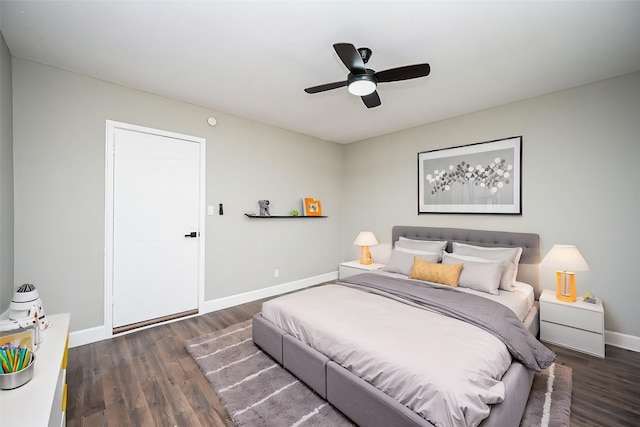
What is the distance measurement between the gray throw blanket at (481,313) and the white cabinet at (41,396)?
228 centimetres

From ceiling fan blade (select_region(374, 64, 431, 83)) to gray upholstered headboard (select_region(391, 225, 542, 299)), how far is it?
233 centimetres

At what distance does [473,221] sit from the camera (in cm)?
360

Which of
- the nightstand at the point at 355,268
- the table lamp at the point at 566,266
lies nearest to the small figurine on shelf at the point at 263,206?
the nightstand at the point at 355,268

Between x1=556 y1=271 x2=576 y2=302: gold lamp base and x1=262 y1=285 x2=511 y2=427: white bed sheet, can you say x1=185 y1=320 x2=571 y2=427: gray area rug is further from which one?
x1=556 y1=271 x2=576 y2=302: gold lamp base

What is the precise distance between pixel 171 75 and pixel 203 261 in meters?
2.11

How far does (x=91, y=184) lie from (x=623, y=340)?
5.41 meters

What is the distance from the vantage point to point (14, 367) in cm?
130

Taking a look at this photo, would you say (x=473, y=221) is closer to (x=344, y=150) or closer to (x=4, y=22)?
(x=344, y=150)

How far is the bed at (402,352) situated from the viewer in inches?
53.7

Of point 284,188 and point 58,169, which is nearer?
point 58,169

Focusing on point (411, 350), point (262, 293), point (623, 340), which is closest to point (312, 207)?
point (262, 293)

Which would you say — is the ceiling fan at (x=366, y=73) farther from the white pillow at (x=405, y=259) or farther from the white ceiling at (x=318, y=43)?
the white pillow at (x=405, y=259)

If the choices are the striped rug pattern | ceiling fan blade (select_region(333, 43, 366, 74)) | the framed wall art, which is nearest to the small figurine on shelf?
the striped rug pattern

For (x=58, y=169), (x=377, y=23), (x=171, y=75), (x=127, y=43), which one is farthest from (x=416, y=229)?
(x=58, y=169)
